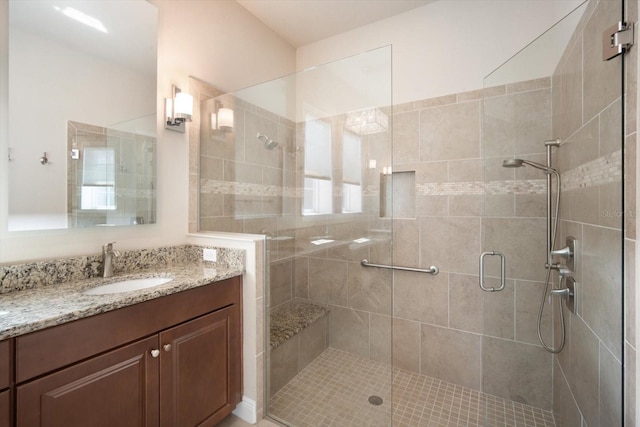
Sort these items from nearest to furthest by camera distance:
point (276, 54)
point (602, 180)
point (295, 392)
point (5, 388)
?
point (5, 388) < point (602, 180) < point (295, 392) < point (276, 54)

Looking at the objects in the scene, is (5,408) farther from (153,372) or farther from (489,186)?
(489,186)

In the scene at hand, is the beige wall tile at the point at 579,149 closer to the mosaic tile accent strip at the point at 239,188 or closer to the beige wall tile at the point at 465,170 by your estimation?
the beige wall tile at the point at 465,170

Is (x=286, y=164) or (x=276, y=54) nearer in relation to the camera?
(x=286, y=164)

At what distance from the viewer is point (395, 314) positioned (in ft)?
7.79

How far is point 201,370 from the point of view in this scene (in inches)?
58.0

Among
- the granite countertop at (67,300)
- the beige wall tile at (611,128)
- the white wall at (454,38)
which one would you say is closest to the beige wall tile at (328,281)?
the granite countertop at (67,300)

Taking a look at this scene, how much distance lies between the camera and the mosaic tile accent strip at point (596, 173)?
0.96 meters

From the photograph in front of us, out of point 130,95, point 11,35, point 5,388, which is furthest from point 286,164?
point 5,388

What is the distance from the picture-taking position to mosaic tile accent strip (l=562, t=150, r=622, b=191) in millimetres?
964

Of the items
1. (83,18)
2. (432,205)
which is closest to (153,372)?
(83,18)

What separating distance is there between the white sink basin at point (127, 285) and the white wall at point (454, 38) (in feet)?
7.19

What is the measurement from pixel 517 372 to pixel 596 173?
1.47 m

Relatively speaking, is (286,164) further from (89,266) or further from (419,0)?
(419,0)

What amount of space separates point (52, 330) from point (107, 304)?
16 centimetres
